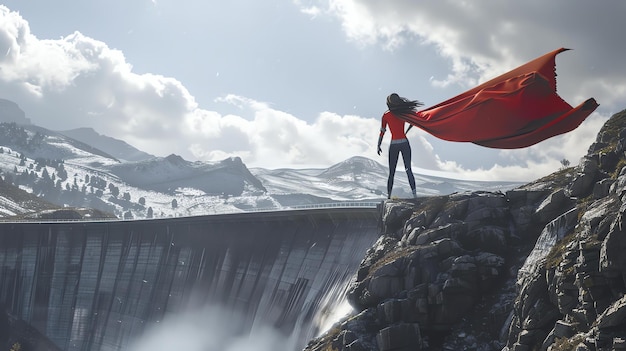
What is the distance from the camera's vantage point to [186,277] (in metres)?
87.6

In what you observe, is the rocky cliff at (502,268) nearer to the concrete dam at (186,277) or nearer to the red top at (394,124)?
the red top at (394,124)

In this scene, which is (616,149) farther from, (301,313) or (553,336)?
(301,313)

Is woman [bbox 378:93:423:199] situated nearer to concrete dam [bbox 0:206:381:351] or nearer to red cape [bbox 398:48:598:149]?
red cape [bbox 398:48:598:149]

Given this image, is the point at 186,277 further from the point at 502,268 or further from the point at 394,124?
the point at 502,268

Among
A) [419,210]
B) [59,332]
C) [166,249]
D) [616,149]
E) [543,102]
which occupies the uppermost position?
[543,102]

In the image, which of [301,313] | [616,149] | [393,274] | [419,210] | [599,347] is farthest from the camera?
[301,313]

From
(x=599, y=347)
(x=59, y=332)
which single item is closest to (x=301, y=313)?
(x=599, y=347)

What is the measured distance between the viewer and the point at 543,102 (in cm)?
4100

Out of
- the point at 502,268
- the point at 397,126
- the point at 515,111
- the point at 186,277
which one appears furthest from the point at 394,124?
the point at 186,277

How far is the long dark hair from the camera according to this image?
48469 mm

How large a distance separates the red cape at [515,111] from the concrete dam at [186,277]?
45.8 feet

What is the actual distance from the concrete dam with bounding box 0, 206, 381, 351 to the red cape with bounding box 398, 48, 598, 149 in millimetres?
13963

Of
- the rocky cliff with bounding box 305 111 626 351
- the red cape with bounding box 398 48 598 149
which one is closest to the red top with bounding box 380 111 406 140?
the red cape with bounding box 398 48 598 149

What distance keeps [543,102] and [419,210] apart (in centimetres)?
1176
